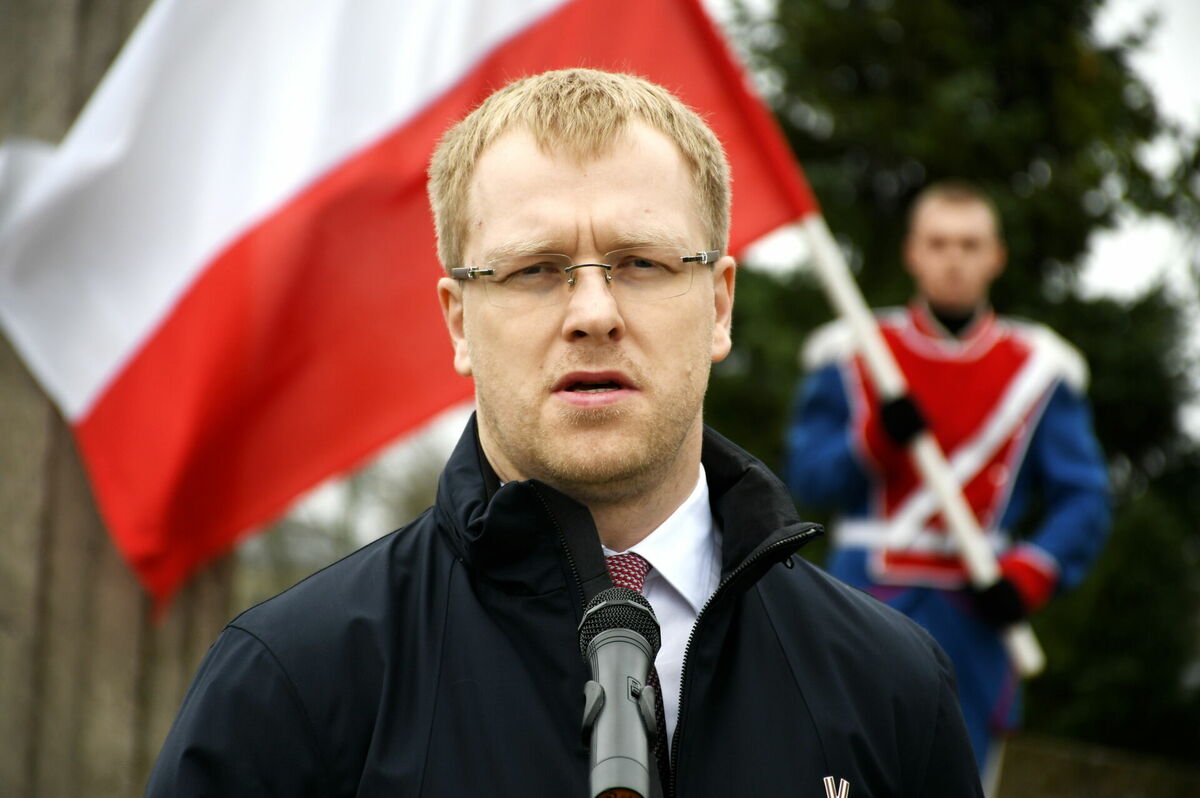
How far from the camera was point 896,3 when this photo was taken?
963 centimetres

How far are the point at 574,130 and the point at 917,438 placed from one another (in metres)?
2.73

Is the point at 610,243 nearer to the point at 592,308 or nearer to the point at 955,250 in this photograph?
the point at 592,308

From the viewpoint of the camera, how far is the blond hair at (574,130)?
212 centimetres

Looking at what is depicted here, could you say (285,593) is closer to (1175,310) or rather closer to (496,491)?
(496,491)

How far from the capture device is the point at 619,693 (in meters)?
1.51

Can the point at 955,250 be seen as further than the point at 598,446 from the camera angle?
Yes

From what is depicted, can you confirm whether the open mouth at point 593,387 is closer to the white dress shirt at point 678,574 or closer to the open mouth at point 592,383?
A: the open mouth at point 592,383

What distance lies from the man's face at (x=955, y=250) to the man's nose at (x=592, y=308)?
331 centimetres

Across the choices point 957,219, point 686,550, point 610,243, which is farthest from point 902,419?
point 610,243

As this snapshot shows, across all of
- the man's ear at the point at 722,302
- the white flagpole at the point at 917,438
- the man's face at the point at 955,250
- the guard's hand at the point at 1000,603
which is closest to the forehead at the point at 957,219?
the man's face at the point at 955,250

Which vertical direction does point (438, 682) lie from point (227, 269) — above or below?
above

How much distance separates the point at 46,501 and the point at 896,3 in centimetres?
715

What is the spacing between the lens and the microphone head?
5.31 ft

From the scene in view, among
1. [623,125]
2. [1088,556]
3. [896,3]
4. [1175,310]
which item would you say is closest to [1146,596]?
[1175,310]
